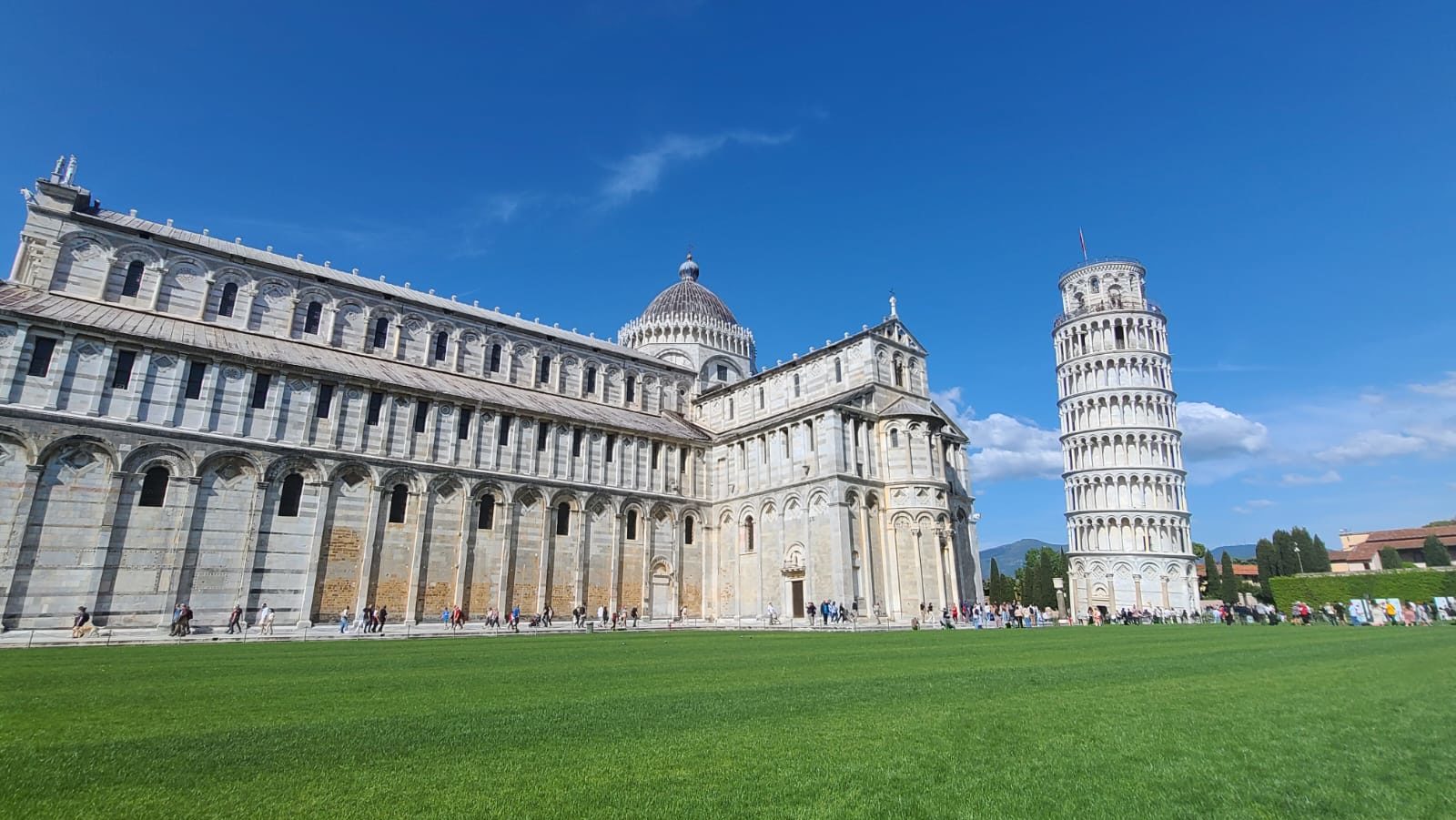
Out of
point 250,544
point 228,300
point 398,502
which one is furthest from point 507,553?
point 228,300

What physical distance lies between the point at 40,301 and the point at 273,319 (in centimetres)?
831

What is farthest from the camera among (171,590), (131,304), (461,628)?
(131,304)

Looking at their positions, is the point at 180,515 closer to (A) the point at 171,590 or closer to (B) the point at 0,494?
(A) the point at 171,590

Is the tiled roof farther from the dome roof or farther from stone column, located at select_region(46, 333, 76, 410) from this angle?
the dome roof

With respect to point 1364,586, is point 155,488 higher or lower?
higher

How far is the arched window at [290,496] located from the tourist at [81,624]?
6.40 meters

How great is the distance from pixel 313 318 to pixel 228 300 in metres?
3.52

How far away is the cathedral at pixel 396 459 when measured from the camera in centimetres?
2436

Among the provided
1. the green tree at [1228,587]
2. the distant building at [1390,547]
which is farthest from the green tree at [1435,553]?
the green tree at [1228,587]

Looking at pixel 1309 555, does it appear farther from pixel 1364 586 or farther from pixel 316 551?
pixel 316 551

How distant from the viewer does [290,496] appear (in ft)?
92.4

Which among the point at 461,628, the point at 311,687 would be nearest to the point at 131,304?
the point at 461,628

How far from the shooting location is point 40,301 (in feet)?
86.2

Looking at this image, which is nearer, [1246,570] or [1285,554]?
[1285,554]
